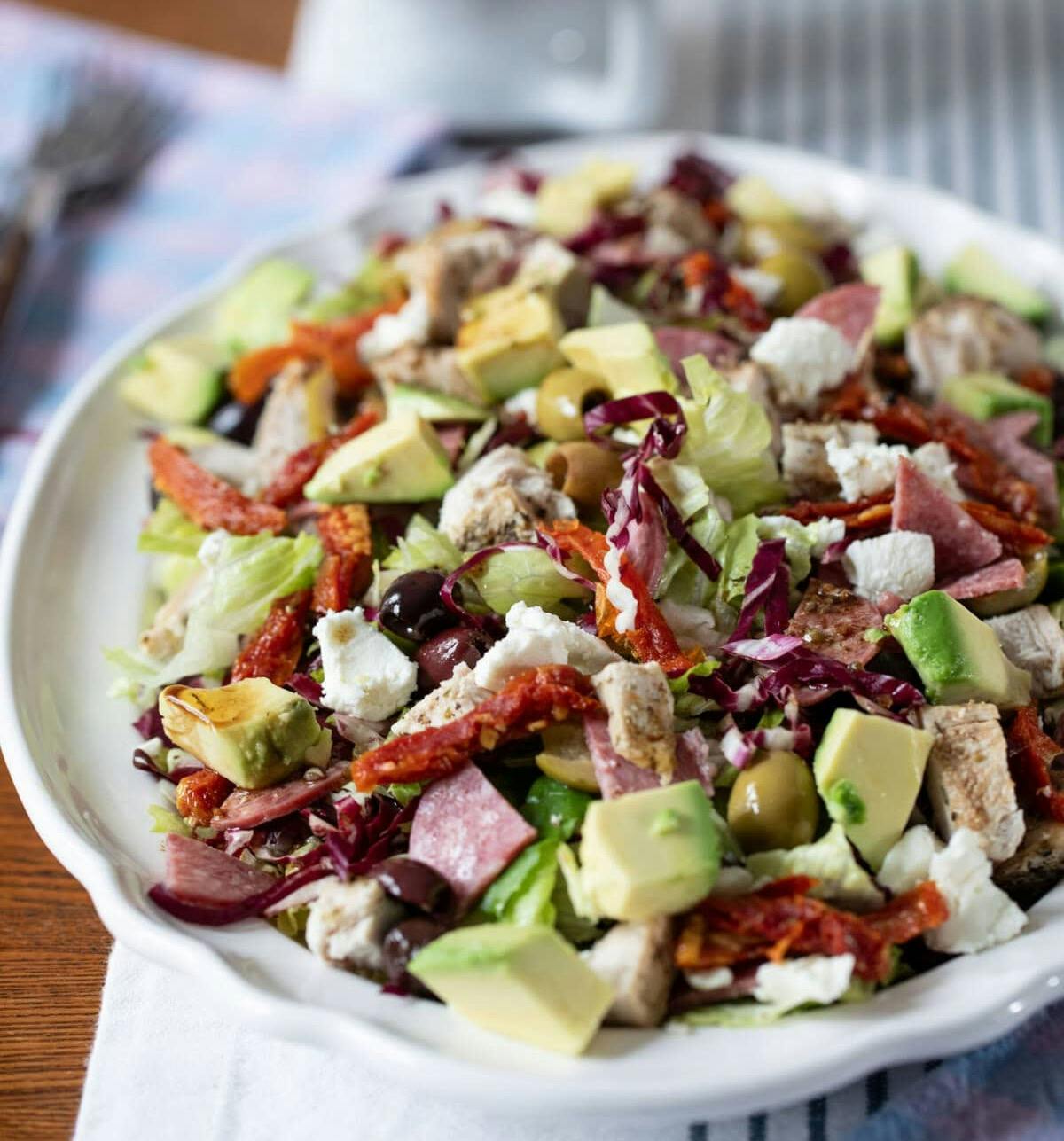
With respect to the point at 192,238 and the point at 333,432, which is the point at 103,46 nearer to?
the point at 192,238

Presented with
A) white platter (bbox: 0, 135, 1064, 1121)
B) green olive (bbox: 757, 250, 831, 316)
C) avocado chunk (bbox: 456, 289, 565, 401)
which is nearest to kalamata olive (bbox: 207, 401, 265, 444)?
white platter (bbox: 0, 135, 1064, 1121)

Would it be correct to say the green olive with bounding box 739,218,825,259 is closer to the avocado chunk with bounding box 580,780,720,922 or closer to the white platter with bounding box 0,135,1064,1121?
the white platter with bounding box 0,135,1064,1121

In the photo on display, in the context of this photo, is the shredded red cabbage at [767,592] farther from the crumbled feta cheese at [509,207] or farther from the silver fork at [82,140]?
the silver fork at [82,140]

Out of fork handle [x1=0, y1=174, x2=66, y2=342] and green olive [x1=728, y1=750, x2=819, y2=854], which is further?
fork handle [x1=0, y1=174, x2=66, y2=342]

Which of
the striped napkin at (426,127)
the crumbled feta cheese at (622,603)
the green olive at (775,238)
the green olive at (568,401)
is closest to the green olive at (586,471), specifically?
the green olive at (568,401)

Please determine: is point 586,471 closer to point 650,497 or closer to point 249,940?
point 650,497

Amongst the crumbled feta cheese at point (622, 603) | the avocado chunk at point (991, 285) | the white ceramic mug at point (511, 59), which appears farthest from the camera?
the white ceramic mug at point (511, 59)
